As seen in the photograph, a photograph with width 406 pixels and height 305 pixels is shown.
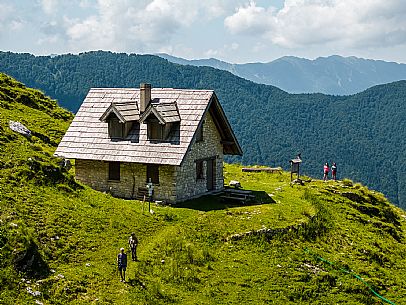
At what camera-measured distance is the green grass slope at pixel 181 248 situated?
24.2 m

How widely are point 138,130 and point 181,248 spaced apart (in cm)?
1216

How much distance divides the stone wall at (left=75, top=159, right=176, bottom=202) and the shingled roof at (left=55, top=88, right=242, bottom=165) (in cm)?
94

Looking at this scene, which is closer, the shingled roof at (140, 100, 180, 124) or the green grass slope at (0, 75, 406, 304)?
the green grass slope at (0, 75, 406, 304)

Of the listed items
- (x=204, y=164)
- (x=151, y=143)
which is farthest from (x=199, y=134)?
(x=151, y=143)

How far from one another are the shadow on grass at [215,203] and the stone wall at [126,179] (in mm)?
1297

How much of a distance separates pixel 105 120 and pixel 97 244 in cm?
1358

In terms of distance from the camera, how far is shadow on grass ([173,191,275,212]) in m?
36.6

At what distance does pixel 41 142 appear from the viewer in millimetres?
46719

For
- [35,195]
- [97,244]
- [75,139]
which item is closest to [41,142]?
[75,139]

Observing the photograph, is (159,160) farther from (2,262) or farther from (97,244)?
(2,262)

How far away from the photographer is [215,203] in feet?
125

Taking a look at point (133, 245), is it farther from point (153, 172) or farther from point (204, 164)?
point (204, 164)

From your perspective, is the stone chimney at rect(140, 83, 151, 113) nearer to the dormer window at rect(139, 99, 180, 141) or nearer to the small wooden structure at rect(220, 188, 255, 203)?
the dormer window at rect(139, 99, 180, 141)

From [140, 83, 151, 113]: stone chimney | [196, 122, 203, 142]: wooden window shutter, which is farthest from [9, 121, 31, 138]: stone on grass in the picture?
[196, 122, 203, 142]: wooden window shutter
